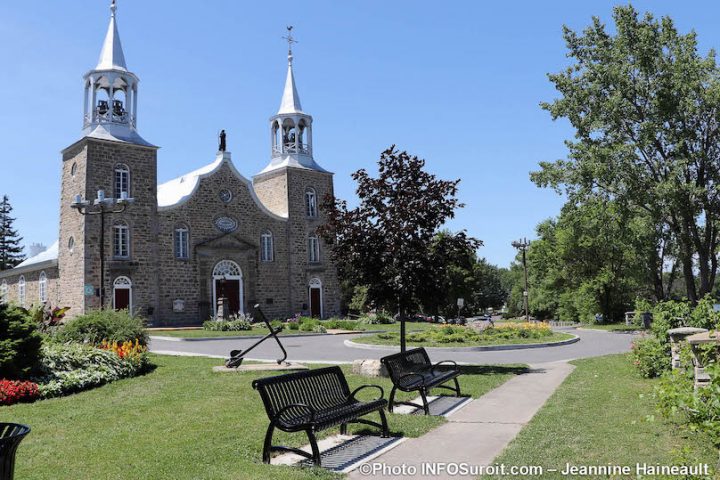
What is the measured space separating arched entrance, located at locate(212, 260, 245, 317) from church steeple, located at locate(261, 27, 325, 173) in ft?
26.3

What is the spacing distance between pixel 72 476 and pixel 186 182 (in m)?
34.8

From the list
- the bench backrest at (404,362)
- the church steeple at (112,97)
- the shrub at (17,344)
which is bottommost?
the bench backrest at (404,362)

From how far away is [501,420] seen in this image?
26.3 feet

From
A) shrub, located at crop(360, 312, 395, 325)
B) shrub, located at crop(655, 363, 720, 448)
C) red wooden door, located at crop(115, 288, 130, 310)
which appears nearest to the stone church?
red wooden door, located at crop(115, 288, 130, 310)

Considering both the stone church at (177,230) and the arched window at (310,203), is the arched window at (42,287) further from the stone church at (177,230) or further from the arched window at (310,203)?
the arched window at (310,203)

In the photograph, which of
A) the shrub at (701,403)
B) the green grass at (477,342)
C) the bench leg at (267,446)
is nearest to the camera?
the shrub at (701,403)

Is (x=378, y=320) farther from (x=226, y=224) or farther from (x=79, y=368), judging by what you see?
(x=79, y=368)

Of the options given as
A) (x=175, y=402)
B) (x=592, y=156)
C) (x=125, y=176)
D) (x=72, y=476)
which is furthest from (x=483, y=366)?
(x=125, y=176)

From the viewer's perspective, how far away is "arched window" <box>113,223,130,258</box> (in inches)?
1282

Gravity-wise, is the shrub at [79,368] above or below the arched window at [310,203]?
below

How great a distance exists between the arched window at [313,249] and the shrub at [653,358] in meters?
30.3

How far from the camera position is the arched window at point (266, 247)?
39.1m

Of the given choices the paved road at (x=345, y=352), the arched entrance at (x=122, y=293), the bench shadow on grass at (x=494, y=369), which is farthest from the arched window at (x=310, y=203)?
the bench shadow on grass at (x=494, y=369)

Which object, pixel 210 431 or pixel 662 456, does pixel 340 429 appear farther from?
pixel 662 456
